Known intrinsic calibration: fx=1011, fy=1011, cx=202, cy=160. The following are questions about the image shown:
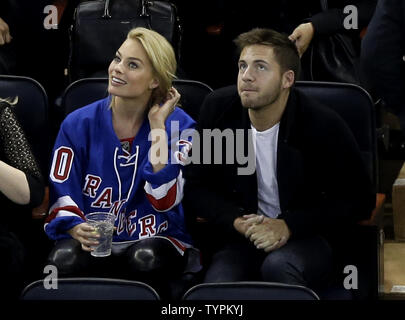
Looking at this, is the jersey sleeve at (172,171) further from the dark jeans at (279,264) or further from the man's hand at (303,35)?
the man's hand at (303,35)

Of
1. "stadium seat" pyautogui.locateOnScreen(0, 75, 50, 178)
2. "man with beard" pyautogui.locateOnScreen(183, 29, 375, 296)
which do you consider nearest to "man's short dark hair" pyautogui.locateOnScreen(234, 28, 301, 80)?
"man with beard" pyautogui.locateOnScreen(183, 29, 375, 296)

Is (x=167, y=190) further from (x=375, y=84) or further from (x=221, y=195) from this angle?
(x=375, y=84)

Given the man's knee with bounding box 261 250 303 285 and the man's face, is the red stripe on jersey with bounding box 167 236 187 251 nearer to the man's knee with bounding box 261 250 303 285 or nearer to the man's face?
the man's knee with bounding box 261 250 303 285

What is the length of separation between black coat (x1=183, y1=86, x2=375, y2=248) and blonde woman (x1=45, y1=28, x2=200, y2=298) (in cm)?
12

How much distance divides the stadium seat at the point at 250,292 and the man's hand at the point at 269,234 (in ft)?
1.38

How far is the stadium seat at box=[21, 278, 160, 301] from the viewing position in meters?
2.68

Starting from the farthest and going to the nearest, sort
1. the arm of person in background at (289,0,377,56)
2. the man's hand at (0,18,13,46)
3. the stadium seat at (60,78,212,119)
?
the man's hand at (0,18,13,46) → the arm of person in background at (289,0,377,56) → the stadium seat at (60,78,212,119)

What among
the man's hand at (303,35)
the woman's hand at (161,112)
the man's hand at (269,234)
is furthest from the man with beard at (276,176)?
the man's hand at (303,35)

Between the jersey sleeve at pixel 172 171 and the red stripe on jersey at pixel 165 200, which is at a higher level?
the jersey sleeve at pixel 172 171

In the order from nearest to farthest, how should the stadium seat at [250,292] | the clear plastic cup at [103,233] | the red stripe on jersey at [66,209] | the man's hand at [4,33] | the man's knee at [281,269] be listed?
the stadium seat at [250,292] → the man's knee at [281,269] → the clear plastic cup at [103,233] → the red stripe on jersey at [66,209] → the man's hand at [4,33]

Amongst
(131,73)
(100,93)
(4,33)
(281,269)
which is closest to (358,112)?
(281,269)

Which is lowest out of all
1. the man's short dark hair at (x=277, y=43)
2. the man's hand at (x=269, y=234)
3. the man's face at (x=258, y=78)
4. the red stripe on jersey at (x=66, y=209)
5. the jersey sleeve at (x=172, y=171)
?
the man's hand at (x=269, y=234)

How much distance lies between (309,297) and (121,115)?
1011 millimetres

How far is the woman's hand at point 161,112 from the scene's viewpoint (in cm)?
326
